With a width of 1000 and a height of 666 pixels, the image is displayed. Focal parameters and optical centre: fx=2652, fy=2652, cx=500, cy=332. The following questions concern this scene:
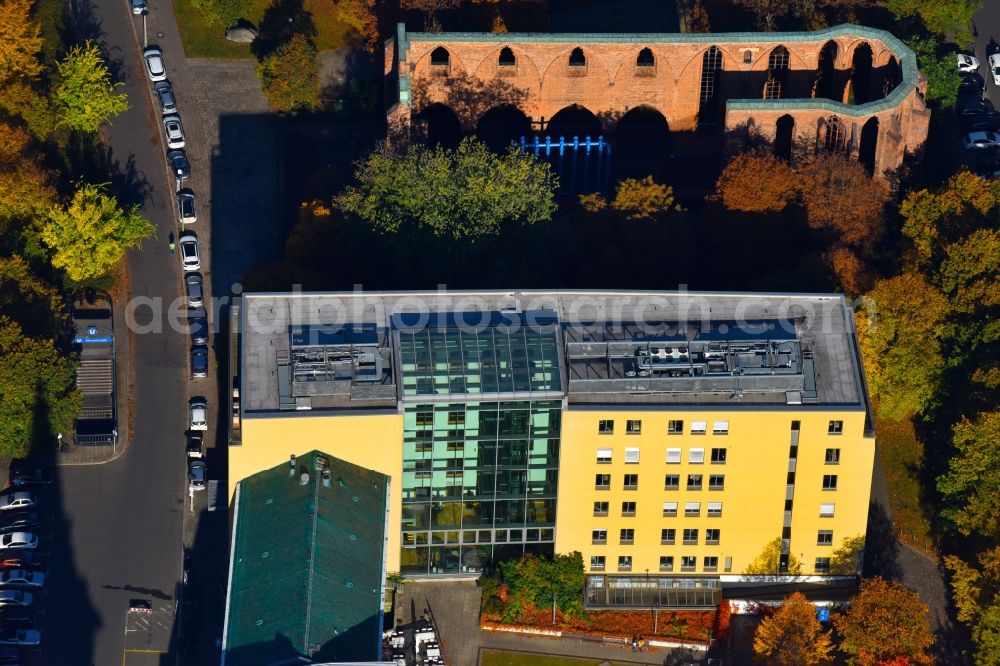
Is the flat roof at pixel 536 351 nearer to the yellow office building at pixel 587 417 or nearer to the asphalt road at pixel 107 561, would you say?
the yellow office building at pixel 587 417

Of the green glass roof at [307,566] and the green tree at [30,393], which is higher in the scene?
the green tree at [30,393]

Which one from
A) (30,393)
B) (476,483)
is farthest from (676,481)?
(30,393)

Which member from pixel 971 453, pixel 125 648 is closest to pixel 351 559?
pixel 125 648

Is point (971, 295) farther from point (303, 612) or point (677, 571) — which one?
point (303, 612)

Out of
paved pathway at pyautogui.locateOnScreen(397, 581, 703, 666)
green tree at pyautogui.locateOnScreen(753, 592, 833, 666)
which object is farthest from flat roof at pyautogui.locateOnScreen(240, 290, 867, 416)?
paved pathway at pyautogui.locateOnScreen(397, 581, 703, 666)

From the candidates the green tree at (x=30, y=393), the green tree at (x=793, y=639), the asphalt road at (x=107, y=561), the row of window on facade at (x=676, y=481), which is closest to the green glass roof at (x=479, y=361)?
the row of window on facade at (x=676, y=481)
